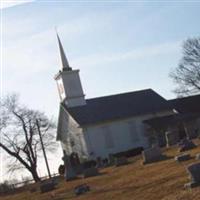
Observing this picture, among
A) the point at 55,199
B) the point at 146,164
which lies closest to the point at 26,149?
the point at 146,164

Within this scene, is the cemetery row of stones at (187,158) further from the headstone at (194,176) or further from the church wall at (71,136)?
the church wall at (71,136)

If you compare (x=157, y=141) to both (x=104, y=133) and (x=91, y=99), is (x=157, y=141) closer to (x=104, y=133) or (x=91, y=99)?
(x=104, y=133)

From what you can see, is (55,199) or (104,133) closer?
(55,199)

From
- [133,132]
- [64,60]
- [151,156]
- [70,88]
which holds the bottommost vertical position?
[151,156]

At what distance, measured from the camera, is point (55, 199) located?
24719 mm

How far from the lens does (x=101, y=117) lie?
6456cm

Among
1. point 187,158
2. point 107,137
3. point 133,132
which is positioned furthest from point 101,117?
point 187,158

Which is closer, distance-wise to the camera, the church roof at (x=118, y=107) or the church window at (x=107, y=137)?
the church window at (x=107, y=137)

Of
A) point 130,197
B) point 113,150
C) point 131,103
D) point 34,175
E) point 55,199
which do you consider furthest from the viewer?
point 131,103

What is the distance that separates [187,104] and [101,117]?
10.6 m

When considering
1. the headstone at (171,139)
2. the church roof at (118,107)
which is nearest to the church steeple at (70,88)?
the church roof at (118,107)

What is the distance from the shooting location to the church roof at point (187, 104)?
2642 inches

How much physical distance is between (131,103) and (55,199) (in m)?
43.5

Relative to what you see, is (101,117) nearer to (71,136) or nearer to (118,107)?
(118,107)
